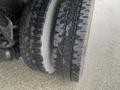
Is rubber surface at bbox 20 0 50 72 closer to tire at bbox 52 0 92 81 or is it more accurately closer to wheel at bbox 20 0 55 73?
wheel at bbox 20 0 55 73

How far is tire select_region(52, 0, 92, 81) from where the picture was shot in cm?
162

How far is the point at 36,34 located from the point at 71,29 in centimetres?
22

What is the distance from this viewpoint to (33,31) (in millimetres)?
1646

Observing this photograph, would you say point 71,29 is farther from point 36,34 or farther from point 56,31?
point 36,34

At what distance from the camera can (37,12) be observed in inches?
63.6

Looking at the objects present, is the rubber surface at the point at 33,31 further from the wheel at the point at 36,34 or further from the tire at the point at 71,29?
the tire at the point at 71,29

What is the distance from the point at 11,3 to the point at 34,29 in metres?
0.27

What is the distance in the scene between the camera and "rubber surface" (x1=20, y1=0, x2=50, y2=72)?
1.61m

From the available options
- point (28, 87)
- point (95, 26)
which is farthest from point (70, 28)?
point (95, 26)

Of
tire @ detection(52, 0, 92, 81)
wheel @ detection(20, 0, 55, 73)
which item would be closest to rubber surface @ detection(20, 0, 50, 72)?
wheel @ detection(20, 0, 55, 73)

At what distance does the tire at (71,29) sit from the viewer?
162 cm

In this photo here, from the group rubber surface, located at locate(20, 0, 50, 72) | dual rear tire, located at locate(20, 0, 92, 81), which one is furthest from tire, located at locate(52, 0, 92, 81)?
rubber surface, located at locate(20, 0, 50, 72)

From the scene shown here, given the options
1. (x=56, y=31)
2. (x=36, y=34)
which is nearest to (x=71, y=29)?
(x=56, y=31)

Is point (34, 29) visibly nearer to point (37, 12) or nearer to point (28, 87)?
point (37, 12)
